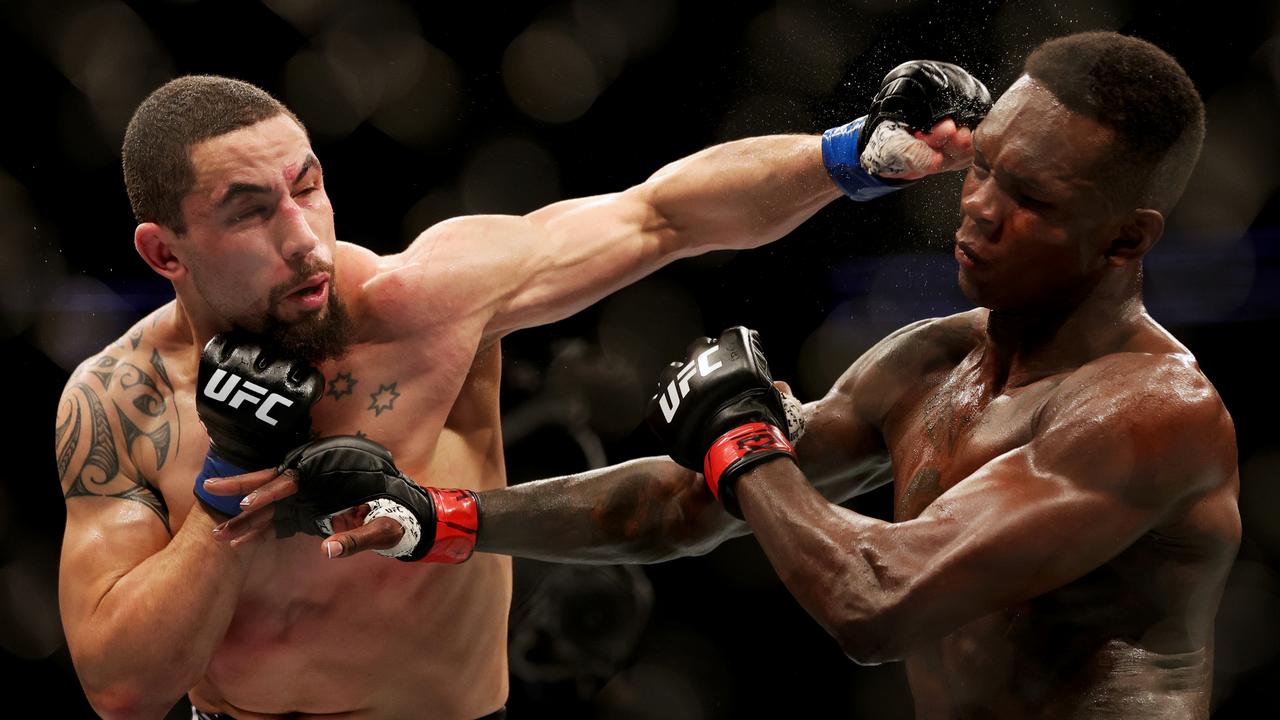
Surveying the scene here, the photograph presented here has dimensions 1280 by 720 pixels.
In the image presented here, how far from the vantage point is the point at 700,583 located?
3.29m

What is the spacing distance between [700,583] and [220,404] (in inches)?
70.1

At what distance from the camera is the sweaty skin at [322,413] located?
189 centimetres

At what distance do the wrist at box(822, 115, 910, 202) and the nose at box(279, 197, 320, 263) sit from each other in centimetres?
91

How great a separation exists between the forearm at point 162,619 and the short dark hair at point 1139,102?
1385 mm

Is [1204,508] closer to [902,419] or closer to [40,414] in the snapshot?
[902,419]

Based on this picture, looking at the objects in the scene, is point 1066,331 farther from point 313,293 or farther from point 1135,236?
point 313,293

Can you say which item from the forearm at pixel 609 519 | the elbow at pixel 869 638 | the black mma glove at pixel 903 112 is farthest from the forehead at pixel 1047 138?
the forearm at pixel 609 519

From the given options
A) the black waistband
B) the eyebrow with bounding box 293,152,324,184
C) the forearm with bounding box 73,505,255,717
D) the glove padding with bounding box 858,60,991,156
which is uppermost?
the glove padding with bounding box 858,60,991,156

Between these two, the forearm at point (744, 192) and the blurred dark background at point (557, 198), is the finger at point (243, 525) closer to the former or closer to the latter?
the forearm at point (744, 192)

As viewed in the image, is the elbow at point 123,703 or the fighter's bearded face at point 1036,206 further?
the elbow at point 123,703

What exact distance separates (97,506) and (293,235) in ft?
1.80

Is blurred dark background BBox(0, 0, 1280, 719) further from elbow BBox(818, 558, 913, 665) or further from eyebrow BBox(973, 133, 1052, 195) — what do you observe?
elbow BBox(818, 558, 913, 665)

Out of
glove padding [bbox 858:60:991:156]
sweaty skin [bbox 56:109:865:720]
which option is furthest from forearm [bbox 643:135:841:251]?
glove padding [bbox 858:60:991:156]

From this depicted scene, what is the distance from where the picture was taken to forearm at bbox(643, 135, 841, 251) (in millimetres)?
2229
